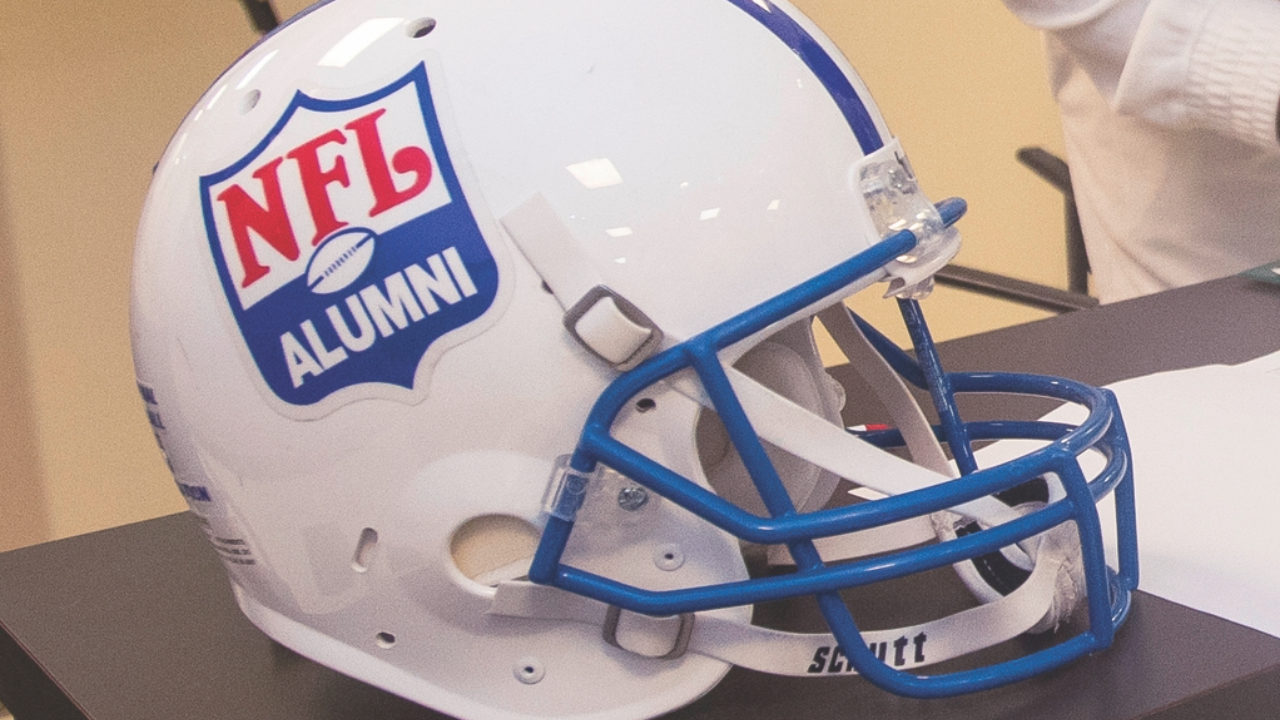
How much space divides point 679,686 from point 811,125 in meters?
0.25

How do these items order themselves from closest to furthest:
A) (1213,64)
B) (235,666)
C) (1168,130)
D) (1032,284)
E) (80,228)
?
1. (235,666)
2. (1213,64)
3. (1168,130)
4. (1032,284)
5. (80,228)

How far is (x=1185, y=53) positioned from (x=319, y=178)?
2.41ft

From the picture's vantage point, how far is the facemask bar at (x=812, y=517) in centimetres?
50

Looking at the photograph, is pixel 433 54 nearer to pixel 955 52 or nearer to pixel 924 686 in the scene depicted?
pixel 924 686

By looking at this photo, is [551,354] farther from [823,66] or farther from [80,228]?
[80,228]

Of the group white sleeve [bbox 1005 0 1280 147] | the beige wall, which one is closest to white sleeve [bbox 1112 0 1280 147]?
white sleeve [bbox 1005 0 1280 147]

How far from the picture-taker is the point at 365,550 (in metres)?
0.55

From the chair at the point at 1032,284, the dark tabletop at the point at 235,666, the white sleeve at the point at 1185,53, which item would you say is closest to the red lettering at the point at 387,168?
the dark tabletop at the point at 235,666

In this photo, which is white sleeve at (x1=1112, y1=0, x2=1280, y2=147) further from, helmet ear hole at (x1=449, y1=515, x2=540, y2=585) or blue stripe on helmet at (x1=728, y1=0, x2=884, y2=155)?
helmet ear hole at (x1=449, y1=515, x2=540, y2=585)

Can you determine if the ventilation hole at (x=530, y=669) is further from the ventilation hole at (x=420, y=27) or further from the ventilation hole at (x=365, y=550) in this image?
the ventilation hole at (x=420, y=27)

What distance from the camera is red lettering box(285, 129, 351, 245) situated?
53cm

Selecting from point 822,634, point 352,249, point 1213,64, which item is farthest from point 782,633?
point 1213,64

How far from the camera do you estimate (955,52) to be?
83.6 inches

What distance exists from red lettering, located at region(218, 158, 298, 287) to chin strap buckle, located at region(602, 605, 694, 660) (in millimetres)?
209
